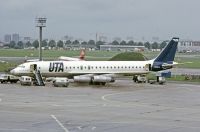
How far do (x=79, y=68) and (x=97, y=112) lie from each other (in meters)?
37.7

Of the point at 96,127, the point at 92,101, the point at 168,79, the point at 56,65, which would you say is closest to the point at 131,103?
the point at 92,101

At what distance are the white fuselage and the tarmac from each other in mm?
17089

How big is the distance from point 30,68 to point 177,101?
3129cm

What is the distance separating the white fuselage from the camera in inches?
3030

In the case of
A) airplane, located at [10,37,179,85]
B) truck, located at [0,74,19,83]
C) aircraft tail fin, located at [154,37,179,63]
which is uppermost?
aircraft tail fin, located at [154,37,179,63]

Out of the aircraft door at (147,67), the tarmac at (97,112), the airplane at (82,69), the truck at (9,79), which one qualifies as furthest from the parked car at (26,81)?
the aircraft door at (147,67)

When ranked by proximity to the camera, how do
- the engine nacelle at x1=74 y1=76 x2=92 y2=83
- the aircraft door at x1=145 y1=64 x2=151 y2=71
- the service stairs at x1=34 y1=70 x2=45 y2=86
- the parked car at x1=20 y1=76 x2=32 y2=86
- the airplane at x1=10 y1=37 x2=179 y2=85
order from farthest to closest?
the aircraft door at x1=145 y1=64 x2=151 y2=71 → the airplane at x1=10 y1=37 x2=179 y2=85 → the engine nacelle at x1=74 y1=76 x2=92 y2=83 → the service stairs at x1=34 y1=70 x2=45 y2=86 → the parked car at x1=20 y1=76 x2=32 y2=86

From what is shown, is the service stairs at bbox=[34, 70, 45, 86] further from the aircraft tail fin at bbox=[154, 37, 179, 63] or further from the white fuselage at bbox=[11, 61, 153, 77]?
the aircraft tail fin at bbox=[154, 37, 179, 63]

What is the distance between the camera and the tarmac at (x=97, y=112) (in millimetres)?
32562

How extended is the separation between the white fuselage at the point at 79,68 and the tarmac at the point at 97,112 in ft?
56.1

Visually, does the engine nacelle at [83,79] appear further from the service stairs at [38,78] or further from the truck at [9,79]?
the truck at [9,79]

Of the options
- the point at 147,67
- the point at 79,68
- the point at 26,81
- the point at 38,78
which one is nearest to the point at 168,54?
the point at 147,67

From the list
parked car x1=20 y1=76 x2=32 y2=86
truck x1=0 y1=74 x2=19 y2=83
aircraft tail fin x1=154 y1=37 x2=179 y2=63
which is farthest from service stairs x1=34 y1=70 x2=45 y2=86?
aircraft tail fin x1=154 y1=37 x2=179 y2=63

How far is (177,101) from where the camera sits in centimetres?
5238
